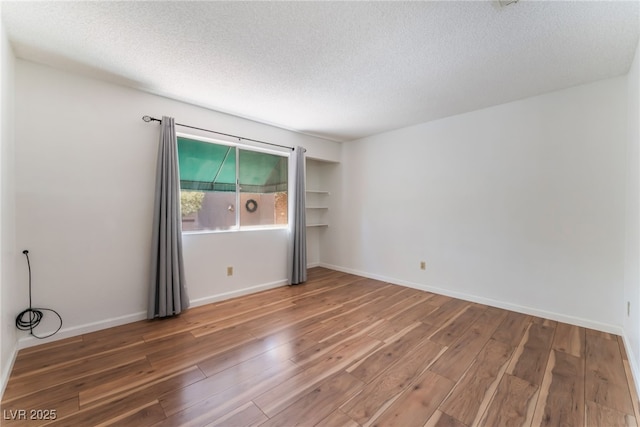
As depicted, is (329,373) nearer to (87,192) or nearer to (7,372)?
(7,372)

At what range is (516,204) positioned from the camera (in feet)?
9.81

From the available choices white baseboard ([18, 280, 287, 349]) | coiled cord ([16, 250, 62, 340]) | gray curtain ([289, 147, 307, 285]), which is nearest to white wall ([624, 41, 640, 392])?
gray curtain ([289, 147, 307, 285])

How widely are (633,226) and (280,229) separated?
3666 millimetres

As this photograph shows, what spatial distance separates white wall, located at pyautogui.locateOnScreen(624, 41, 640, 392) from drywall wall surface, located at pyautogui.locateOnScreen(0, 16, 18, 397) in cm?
424

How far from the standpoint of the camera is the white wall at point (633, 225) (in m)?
1.89

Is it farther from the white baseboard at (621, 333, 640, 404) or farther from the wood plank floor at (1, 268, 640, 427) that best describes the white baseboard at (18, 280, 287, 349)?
the white baseboard at (621, 333, 640, 404)

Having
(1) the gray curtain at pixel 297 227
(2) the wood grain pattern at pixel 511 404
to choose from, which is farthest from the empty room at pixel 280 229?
(1) the gray curtain at pixel 297 227

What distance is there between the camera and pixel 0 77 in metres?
1.73

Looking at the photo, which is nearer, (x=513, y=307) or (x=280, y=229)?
(x=513, y=307)

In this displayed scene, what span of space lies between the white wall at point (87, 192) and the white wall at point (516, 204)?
2.89 metres

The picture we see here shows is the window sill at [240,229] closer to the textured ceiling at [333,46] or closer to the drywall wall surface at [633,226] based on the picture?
the textured ceiling at [333,46]

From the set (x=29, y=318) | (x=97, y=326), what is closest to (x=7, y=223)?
(x=29, y=318)

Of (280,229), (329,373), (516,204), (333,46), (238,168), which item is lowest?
(329,373)

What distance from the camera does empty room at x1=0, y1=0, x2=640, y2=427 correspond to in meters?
1.65
